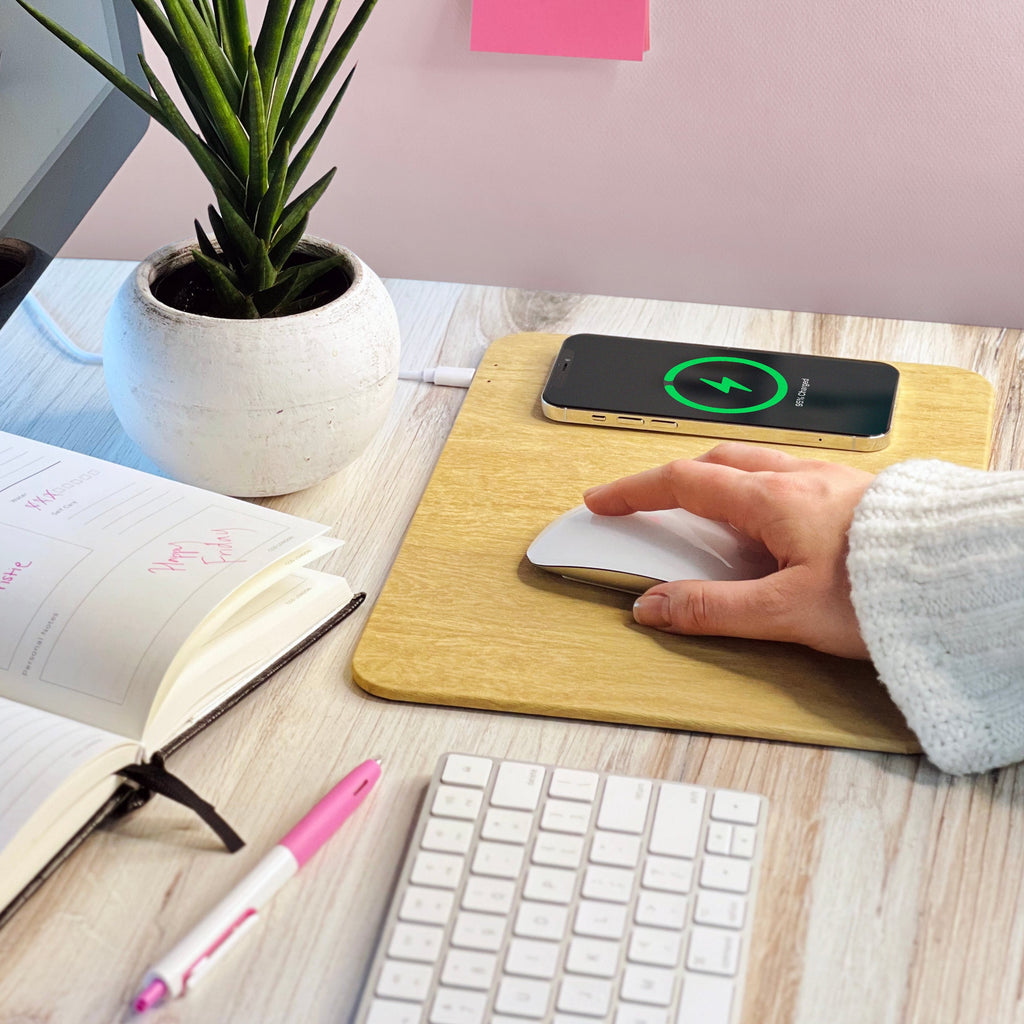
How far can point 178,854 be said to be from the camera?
0.52 metres

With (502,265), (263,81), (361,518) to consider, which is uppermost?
(263,81)

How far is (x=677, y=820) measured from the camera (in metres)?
0.51

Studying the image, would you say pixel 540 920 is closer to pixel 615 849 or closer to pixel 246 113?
pixel 615 849

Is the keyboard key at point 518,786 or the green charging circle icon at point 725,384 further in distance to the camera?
the green charging circle icon at point 725,384

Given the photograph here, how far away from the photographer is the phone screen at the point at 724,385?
2.63 feet

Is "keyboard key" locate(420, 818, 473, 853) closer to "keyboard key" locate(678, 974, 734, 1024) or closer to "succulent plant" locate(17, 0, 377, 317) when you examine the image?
"keyboard key" locate(678, 974, 734, 1024)

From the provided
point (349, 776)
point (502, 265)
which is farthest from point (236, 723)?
point (502, 265)

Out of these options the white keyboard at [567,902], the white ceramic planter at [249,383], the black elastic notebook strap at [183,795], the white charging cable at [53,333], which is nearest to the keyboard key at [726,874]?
the white keyboard at [567,902]

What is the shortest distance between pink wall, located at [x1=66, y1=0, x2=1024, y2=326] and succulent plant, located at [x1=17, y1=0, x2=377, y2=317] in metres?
0.53

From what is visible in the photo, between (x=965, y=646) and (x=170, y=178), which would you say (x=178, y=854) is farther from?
(x=170, y=178)

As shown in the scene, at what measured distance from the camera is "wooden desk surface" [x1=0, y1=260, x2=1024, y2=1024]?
459 millimetres

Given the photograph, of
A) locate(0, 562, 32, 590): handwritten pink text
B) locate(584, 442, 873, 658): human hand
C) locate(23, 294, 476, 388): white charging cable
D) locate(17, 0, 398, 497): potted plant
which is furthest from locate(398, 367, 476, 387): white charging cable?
locate(0, 562, 32, 590): handwritten pink text

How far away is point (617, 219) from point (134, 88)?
2.34 ft

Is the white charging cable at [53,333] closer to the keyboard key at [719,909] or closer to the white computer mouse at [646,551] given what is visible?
the white computer mouse at [646,551]
